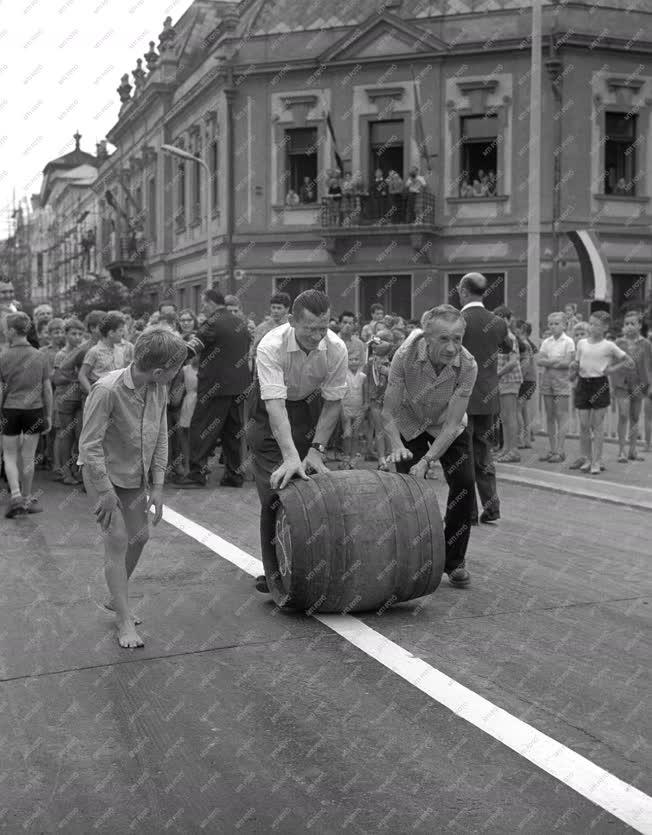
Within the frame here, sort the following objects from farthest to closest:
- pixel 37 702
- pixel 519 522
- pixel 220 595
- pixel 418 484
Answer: pixel 519 522 → pixel 220 595 → pixel 418 484 → pixel 37 702

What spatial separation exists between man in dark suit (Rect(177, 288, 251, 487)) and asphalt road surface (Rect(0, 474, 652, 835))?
13.2ft

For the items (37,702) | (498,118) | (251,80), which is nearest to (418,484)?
(37,702)

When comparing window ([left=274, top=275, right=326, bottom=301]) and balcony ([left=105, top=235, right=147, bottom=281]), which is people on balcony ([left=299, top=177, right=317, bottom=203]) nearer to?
window ([left=274, top=275, right=326, bottom=301])

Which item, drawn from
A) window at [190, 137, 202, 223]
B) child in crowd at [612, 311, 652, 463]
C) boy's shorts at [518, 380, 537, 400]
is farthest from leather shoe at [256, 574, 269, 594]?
window at [190, 137, 202, 223]

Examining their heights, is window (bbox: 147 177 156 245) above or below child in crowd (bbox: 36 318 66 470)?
above

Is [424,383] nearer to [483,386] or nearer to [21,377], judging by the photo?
[483,386]

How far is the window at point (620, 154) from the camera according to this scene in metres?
28.9

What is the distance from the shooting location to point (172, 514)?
9938 millimetres

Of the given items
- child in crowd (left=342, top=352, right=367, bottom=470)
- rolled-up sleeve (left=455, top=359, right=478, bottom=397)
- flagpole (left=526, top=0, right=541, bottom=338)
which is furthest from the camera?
flagpole (left=526, top=0, right=541, bottom=338)

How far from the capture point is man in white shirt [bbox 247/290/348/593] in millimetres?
6250

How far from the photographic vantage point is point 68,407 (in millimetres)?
12539

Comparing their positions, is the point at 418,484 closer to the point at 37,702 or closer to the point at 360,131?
the point at 37,702

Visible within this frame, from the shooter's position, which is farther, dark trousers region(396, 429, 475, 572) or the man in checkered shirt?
dark trousers region(396, 429, 475, 572)

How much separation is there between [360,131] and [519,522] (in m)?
22.1
